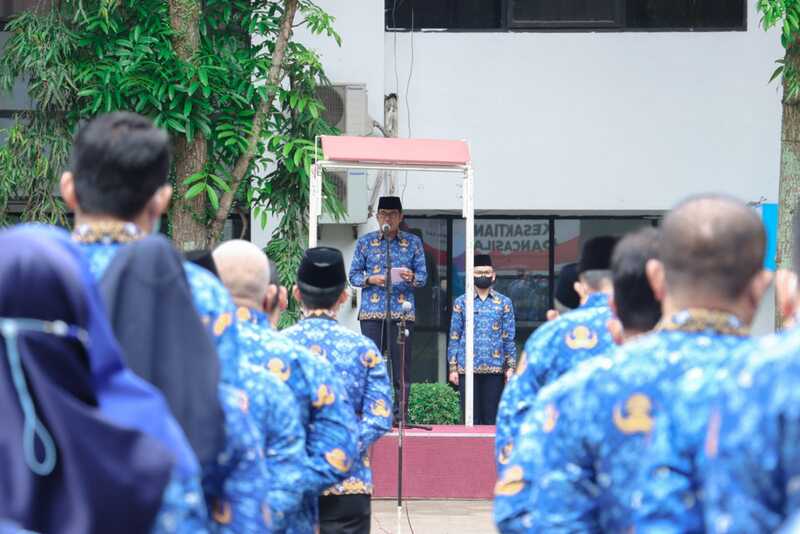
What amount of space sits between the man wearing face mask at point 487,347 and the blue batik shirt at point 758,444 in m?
11.5

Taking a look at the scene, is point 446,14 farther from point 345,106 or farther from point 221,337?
point 221,337

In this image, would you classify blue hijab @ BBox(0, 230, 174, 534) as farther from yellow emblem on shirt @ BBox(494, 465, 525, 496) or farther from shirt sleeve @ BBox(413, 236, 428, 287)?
shirt sleeve @ BBox(413, 236, 428, 287)

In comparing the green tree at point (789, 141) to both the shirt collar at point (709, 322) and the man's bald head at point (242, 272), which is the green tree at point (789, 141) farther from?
the shirt collar at point (709, 322)

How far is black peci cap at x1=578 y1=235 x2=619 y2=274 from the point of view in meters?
5.14

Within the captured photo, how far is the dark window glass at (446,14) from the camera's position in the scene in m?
15.5

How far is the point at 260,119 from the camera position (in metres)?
12.2

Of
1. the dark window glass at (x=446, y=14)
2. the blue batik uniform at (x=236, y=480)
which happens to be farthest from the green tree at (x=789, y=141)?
the blue batik uniform at (x=236, y=480)

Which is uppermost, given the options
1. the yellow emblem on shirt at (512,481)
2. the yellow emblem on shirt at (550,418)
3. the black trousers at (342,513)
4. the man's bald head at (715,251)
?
the man's bald head at (715,251)

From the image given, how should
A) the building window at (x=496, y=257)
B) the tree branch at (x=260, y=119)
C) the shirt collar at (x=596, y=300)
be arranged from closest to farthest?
the shirt collar at (x=596, y=300) < the tree branch at (x=260, y=119) < the building window at (x=496, y=257)

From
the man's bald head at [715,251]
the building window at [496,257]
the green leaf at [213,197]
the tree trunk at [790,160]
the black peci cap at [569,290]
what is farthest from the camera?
the building window at [496,257]

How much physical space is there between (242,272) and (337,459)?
0.88 meters

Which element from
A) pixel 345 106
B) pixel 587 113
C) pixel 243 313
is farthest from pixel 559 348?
pixel 587 113

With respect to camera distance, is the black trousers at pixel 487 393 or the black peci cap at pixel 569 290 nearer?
the black peci cap at pixel 569 290

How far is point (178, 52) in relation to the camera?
12.1 meters
